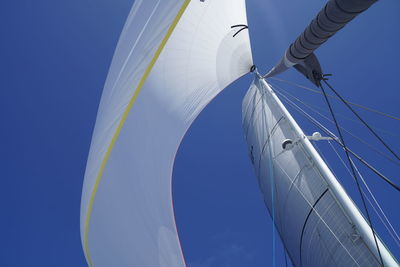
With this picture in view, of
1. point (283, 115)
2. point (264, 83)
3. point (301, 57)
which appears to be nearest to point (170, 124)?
point (301, 57)

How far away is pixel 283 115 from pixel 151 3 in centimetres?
228

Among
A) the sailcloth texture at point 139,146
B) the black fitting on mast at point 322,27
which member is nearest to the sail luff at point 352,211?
the black fitting on mast at point 322,27

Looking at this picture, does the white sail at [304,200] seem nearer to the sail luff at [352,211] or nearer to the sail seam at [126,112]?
the sail luff at [352,211]

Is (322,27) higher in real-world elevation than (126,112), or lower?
lower

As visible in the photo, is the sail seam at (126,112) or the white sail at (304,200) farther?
the white sail at (304,200)

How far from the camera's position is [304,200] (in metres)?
2.36

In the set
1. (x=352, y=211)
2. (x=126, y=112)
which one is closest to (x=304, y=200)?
(x=352, y=211)

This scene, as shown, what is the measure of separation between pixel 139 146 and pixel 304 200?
5.96ft

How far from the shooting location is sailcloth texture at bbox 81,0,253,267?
1.15 meters

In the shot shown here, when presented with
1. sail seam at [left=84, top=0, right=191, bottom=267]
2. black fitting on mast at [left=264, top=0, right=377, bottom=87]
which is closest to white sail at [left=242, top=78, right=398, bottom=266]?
black fitting on mast at [left=264, top=0, right=377, bottom=87]

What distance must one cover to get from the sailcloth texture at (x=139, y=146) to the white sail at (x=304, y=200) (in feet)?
3.88

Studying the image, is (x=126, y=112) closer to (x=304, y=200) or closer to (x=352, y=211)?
(x=352, y=211)

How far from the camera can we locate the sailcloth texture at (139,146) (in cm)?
115

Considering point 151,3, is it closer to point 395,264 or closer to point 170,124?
point 170,124
